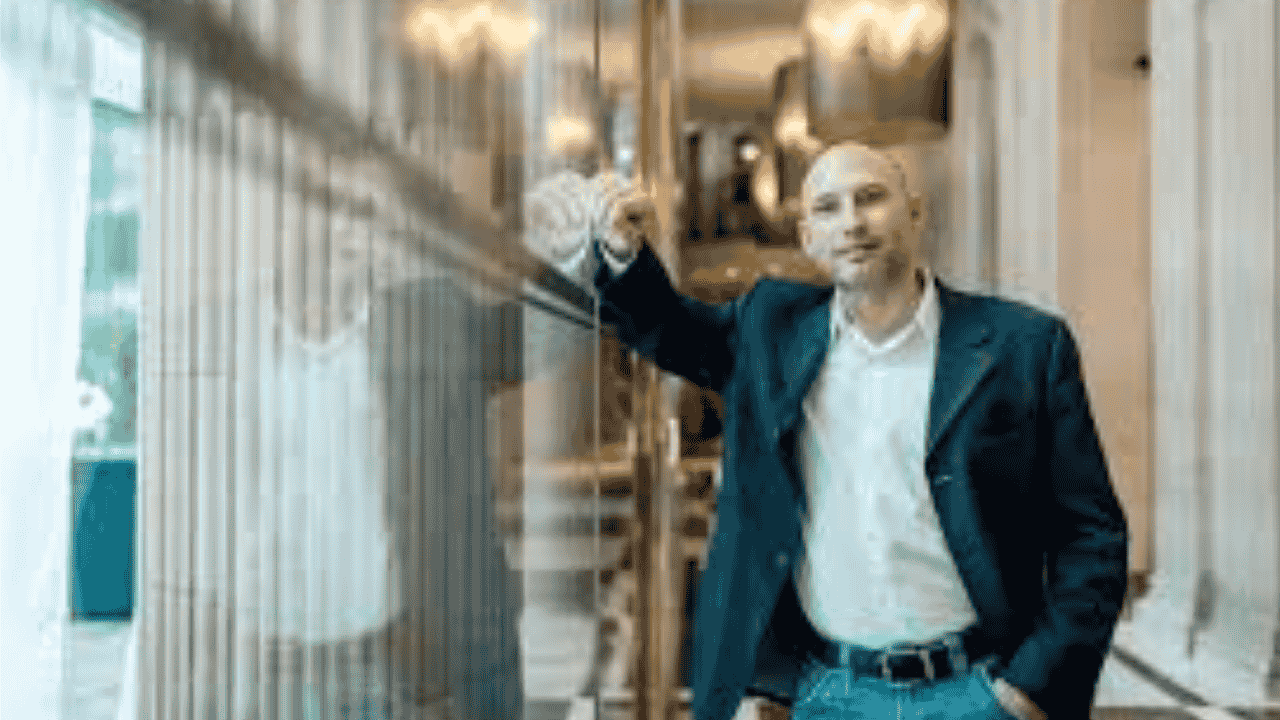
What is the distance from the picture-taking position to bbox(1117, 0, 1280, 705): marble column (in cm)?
252

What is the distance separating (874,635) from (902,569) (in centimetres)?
10

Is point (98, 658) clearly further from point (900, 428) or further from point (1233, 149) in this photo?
point (1233, 149)

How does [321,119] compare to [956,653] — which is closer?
[321,119]

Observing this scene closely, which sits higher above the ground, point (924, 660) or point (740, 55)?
point (740, 55)

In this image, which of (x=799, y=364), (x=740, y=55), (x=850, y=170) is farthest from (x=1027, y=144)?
(x=799, y=364)

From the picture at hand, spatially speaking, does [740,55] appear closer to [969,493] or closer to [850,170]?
[850,170]

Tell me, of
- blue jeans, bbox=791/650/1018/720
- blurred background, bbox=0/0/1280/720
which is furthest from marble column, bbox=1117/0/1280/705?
blue jeans, bbox=791/650/1018/720

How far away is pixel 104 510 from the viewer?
32.8 inches

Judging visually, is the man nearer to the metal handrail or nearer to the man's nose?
the man's nose

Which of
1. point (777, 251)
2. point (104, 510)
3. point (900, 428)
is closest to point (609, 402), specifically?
A: point (777, 251)

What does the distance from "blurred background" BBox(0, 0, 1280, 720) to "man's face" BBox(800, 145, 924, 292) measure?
41cm

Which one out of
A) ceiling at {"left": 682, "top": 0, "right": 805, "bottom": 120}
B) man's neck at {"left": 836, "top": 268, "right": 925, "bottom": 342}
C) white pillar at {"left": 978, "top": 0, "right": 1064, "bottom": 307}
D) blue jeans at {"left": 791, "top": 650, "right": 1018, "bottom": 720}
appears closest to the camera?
blue jeans at {"left": 791, "top": 650, "right": 1018, "bottom": 720}

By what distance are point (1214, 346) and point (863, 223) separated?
1.48 m

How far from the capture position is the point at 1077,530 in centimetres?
157
